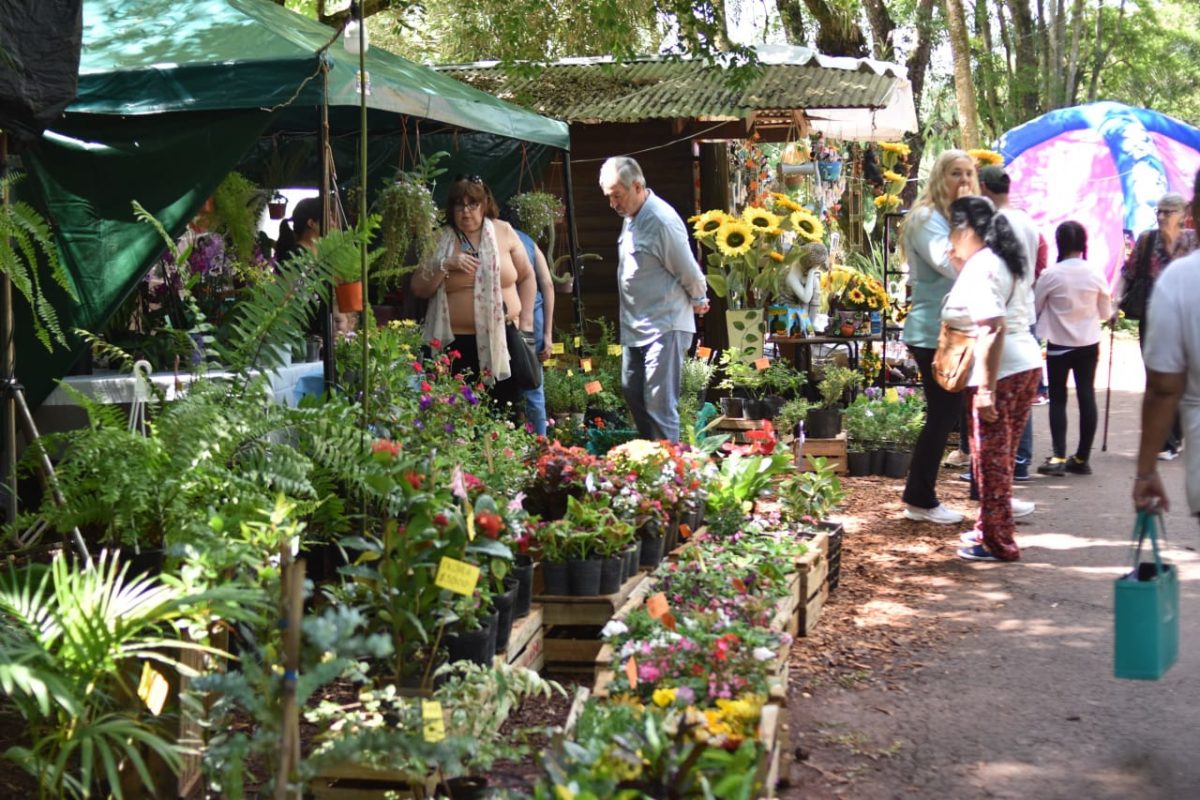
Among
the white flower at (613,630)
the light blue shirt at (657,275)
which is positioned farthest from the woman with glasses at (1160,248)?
the white flower at (613,630)

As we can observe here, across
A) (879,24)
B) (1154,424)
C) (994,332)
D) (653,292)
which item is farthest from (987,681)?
(879,24)

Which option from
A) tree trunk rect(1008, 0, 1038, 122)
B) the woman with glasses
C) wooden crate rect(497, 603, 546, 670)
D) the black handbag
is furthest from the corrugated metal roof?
tree trunk rect(1008, 0, 1038, 122)

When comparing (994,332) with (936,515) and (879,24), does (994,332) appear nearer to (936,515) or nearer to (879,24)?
(936,515)

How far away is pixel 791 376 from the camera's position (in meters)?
10.2

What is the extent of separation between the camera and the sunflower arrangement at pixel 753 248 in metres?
9.83

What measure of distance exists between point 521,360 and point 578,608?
9.10ft

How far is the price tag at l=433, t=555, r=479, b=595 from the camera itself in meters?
3.51

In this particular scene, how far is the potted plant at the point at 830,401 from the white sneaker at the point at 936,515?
1890 mm

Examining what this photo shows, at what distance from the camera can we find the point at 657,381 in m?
7.29

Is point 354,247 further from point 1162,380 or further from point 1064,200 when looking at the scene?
point 1064,200

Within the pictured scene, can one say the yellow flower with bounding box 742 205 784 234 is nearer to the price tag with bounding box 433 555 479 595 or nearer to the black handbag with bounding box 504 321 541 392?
the black handbag with bounding box 504 321 541 392

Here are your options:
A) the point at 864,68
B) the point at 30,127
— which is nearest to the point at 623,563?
the point at 30,127

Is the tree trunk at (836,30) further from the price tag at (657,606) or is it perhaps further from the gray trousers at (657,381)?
the price tag at (657,606)

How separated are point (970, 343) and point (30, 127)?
427 centimetres
